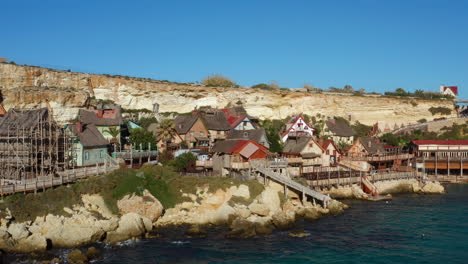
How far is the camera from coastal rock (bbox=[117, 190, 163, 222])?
120ft

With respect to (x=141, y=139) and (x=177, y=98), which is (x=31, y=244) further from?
(x=177, y=98)

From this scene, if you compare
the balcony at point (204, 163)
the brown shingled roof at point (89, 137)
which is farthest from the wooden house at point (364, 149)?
the brown shingled roof at point (89, 137)

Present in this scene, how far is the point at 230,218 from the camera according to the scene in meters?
37.3

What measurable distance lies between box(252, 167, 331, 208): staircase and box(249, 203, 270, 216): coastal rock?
5.99 m

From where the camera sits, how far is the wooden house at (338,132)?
251 feet

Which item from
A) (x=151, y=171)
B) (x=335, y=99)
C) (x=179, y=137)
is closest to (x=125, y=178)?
(x=151, y=171)

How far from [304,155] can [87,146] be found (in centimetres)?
2568

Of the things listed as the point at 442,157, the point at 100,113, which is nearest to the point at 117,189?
the point at 100,113

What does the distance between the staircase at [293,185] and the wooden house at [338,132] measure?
32235 mm

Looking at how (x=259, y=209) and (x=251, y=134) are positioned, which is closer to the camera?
(x=259, y=209)

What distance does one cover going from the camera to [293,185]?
146 ft

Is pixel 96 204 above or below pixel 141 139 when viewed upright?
below

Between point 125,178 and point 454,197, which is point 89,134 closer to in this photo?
point 125,178

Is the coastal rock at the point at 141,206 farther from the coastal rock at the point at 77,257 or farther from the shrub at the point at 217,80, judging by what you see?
the shrub at the point at 217,80
